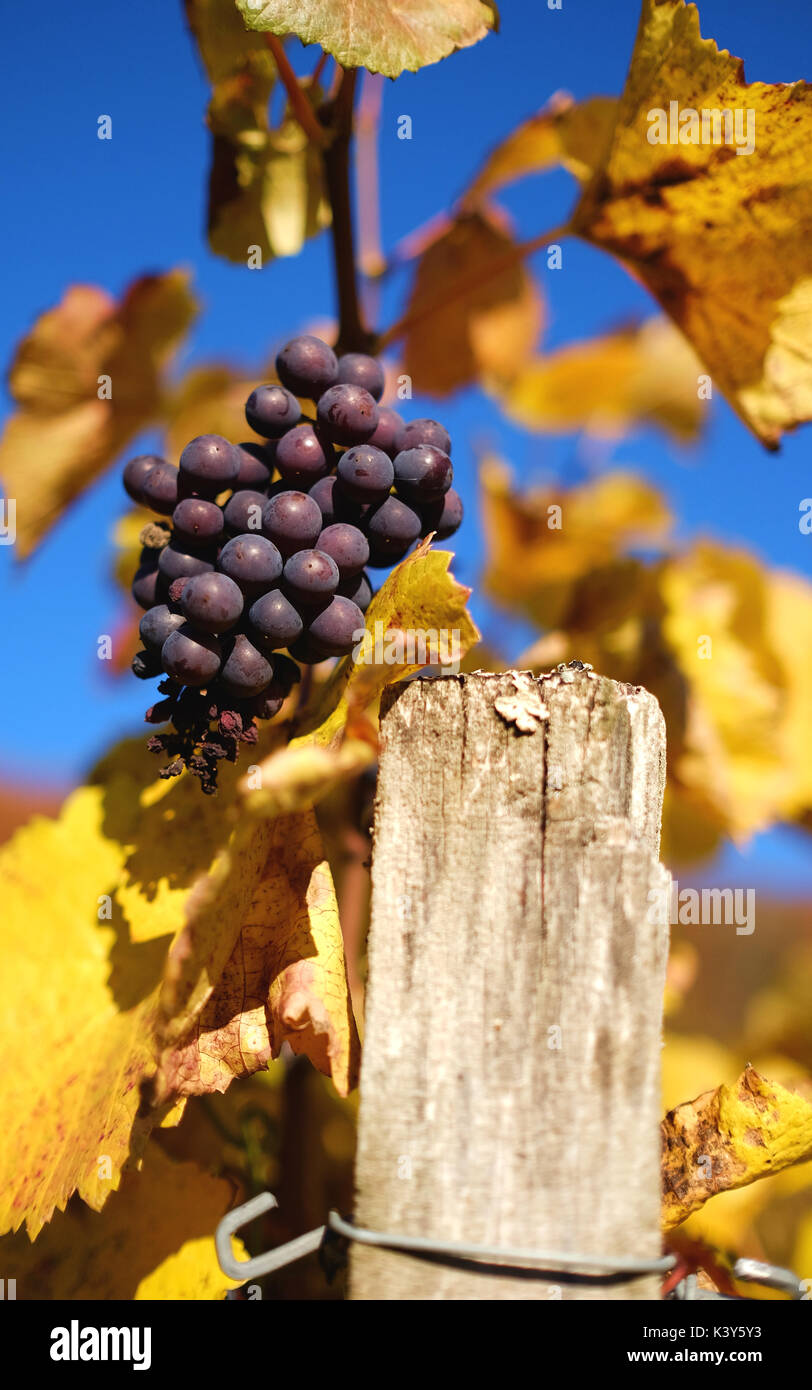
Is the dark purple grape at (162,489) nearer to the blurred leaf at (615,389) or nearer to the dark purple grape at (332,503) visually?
Result: the dark purple grape at (332,503)

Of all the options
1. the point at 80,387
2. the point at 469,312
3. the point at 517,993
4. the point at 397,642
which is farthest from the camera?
the point at 469,312

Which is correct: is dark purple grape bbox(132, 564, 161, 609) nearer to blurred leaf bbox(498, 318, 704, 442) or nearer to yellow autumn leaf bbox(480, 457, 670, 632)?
yellow autumn leaf bbox(480, 457, 670, 632)

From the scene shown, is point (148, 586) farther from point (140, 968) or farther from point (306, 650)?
point (140, 968)

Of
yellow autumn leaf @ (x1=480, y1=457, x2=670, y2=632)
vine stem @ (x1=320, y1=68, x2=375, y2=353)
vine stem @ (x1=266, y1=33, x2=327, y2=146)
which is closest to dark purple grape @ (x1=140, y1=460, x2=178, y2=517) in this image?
vine stem @ (x1=320, y1=68, x2=375, y2=353)

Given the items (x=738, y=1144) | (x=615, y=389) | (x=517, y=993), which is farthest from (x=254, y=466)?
(x=615, y=389)

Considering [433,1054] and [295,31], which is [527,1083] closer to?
[433,1054]

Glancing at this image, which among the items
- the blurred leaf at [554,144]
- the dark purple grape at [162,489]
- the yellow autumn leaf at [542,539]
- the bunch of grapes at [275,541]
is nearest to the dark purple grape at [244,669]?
the bunch of grapes at [275,541]
